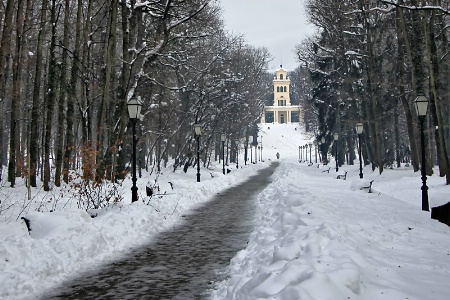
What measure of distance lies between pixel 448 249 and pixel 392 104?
2507cm

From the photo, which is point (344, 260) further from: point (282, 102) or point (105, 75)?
point (282, 102)

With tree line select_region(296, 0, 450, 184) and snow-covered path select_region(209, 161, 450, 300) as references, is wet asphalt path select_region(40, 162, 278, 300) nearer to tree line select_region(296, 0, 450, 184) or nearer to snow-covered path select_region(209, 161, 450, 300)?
snow-covered path select_region(209, 161, 450, 300)

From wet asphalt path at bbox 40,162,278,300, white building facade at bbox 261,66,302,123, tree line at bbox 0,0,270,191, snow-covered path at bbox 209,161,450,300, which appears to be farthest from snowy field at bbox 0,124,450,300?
white building facade at bbox 261,66,302,123

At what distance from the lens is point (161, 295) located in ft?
19.2

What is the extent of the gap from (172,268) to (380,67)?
26.9 meters

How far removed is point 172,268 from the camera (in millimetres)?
7430

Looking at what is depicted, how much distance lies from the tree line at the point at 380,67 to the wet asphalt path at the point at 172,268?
11.7m

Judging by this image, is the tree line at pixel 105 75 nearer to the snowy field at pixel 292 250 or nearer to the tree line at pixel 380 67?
the snowy field at pixel 292 250

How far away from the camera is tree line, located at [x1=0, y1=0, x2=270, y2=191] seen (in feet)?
56.1

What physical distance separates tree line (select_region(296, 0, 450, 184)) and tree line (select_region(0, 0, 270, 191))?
7435 mm

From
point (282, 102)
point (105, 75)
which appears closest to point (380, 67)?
point (105, 75)

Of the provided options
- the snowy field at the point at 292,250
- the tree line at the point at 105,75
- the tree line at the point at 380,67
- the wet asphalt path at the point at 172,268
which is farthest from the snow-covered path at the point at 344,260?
the tree line at the point at 380,67

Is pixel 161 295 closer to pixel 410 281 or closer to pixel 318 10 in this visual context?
pixel 410 281

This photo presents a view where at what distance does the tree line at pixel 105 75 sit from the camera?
17.1 meters
